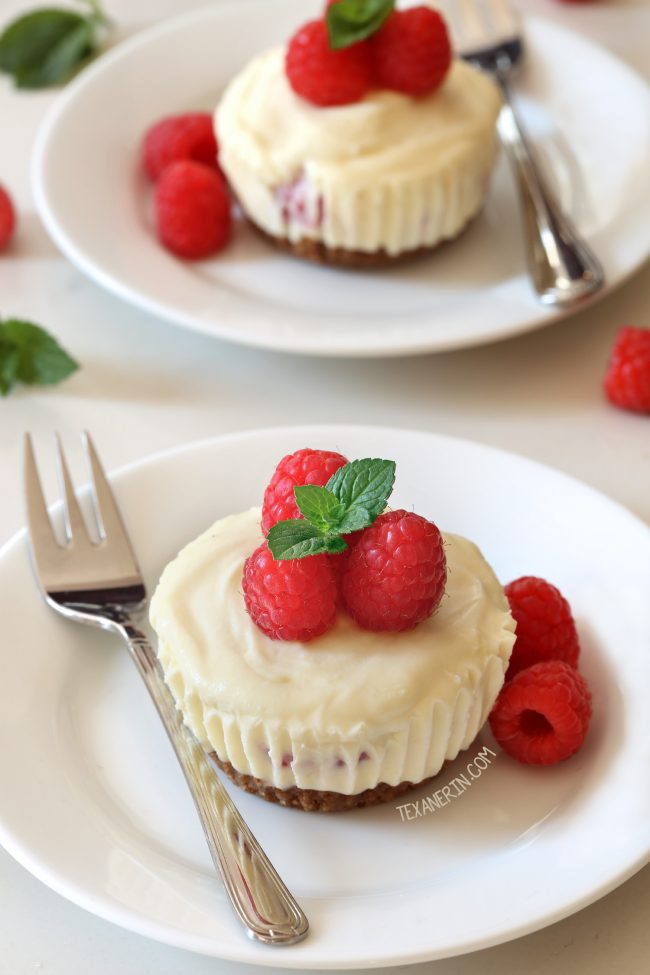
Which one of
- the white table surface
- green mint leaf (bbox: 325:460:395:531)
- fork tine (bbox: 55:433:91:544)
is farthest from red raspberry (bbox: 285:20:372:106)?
green mint leaf (bbox: 325:460:395:531)

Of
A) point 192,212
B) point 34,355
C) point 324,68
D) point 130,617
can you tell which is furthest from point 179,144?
point 130,617

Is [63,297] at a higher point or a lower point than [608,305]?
higher

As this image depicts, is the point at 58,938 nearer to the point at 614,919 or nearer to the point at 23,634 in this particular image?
the point at 23,634

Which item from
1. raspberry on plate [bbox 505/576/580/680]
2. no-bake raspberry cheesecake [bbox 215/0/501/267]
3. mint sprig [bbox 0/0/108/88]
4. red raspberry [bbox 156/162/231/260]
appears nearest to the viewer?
raspberry on plate [bbox 505/576/580/680]

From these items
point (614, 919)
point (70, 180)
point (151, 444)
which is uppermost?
point (70, 180)

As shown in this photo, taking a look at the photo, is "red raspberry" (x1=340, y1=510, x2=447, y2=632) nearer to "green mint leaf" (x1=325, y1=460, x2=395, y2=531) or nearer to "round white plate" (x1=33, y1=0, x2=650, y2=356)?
"green mint leaf" (x1=325, y1=460, x2=395, y2=531)

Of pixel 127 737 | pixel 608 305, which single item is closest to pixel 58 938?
pixel 127 737

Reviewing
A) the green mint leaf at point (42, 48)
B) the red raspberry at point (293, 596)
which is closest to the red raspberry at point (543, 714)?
the red raspberry at point (293, 596)
